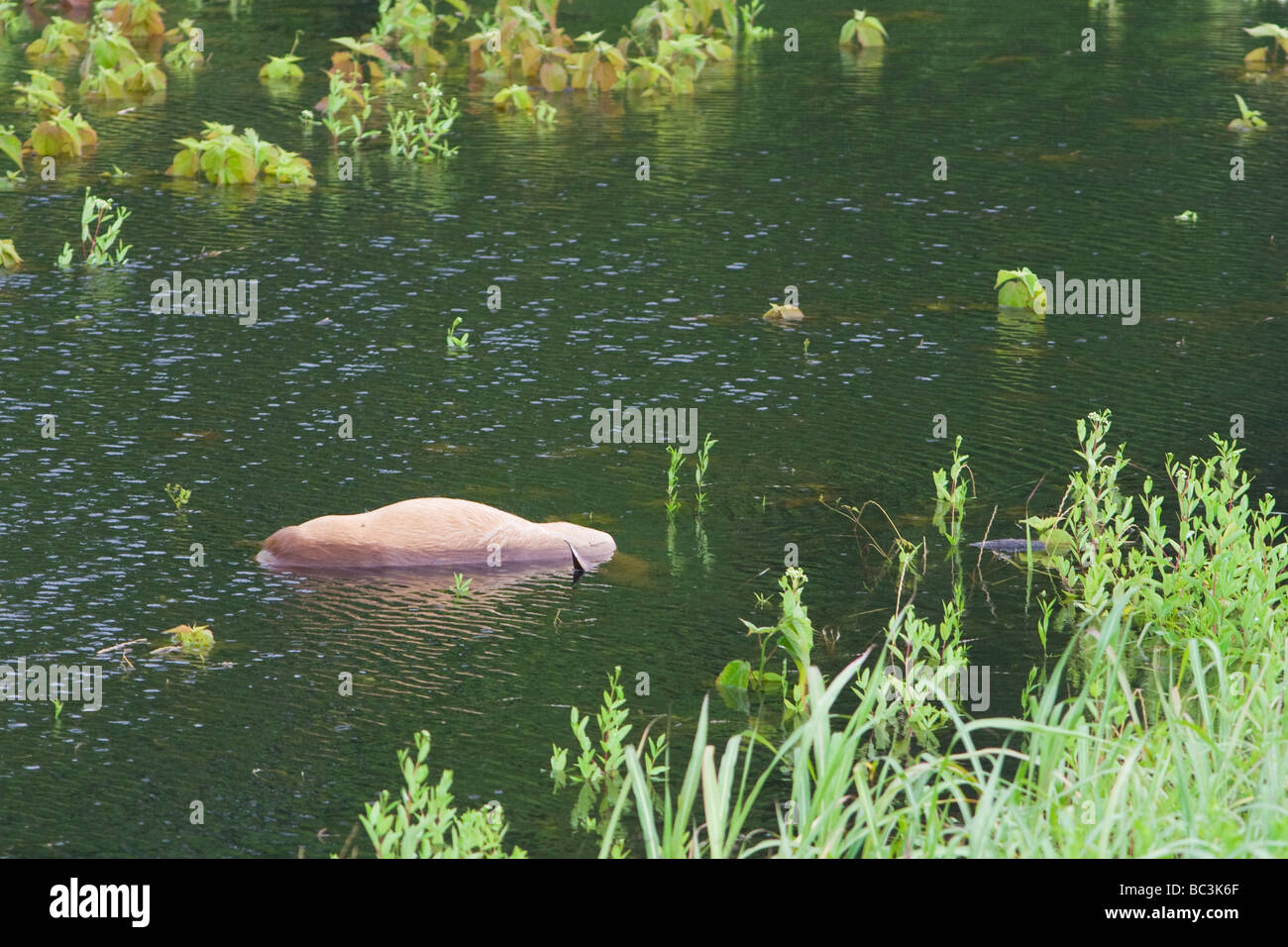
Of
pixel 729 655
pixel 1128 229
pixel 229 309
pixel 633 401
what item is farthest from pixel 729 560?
pixel 1128 229

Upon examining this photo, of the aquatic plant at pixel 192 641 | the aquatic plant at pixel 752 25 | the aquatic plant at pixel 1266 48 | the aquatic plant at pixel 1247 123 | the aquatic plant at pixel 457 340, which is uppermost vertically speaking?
the aquatic plant at pixel 752 25

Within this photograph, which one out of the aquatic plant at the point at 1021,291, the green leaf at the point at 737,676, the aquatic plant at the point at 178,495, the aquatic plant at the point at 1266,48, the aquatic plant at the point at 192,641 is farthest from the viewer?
the aquatic plant at the point at 1266,48

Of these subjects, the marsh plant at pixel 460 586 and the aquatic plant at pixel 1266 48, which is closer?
the marsh plant at pixel 460 586

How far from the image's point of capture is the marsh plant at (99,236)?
12.8 metres

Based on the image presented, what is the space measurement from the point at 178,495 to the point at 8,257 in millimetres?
4689

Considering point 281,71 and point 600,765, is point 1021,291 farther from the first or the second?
point 281,71

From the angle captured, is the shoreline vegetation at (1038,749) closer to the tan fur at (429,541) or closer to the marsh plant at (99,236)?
the tan fur at (429,541)

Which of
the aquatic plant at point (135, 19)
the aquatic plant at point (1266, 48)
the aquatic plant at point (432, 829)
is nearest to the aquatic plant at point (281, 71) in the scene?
the aquatic plant at point (135, 19)

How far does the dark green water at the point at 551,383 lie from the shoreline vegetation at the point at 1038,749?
0.26m

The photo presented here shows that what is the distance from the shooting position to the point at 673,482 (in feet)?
29.7

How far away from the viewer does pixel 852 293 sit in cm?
1247

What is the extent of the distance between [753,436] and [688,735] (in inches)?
132

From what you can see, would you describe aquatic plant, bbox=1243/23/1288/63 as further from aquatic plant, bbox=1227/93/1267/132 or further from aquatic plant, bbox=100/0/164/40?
aquatic plant, bbox=100/0/164/40

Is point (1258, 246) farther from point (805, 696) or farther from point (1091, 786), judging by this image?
point (1091, 786)
